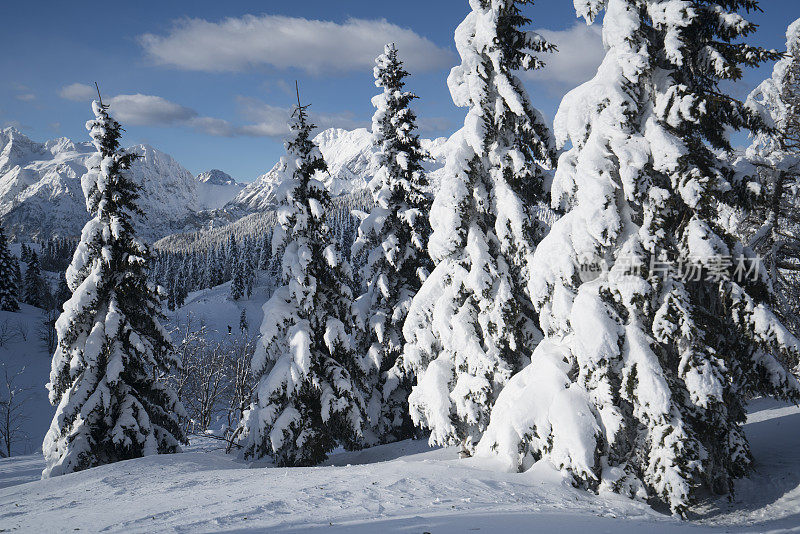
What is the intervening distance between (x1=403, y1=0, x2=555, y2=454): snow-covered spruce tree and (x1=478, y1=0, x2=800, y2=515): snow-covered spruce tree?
2.90 m

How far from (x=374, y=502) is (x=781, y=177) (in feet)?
41.6

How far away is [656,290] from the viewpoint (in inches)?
336

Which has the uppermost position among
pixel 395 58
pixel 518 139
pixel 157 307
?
pixel 395 58

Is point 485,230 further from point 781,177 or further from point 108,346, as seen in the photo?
point 108,346

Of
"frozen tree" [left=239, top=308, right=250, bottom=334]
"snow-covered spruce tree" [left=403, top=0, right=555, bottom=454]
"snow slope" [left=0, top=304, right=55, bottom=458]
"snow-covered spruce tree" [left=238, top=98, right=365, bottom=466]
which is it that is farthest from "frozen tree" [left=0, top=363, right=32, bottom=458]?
"snow-covered spruce tree" [left=403, top=0, right=555, bottom=454]

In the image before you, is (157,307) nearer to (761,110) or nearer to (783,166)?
(761,110)

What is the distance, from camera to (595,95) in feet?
30.6

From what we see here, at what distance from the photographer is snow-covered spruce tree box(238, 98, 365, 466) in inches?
583

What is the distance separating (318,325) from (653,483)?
11.0 metres

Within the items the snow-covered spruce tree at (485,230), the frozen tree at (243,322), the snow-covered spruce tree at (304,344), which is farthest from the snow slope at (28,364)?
the snow-covered spruce tree at (485,230)

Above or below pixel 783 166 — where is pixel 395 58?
above

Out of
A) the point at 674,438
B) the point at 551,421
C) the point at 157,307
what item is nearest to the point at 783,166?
the point at 674,438

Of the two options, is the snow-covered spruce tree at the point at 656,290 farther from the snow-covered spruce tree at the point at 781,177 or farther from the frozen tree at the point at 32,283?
the frozen tree at the point at 32,283

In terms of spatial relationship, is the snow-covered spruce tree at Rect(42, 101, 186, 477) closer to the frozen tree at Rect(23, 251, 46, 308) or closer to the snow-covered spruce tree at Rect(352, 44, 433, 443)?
the snow-covered spruce tree at Rect(352, 44, 433, 443)
